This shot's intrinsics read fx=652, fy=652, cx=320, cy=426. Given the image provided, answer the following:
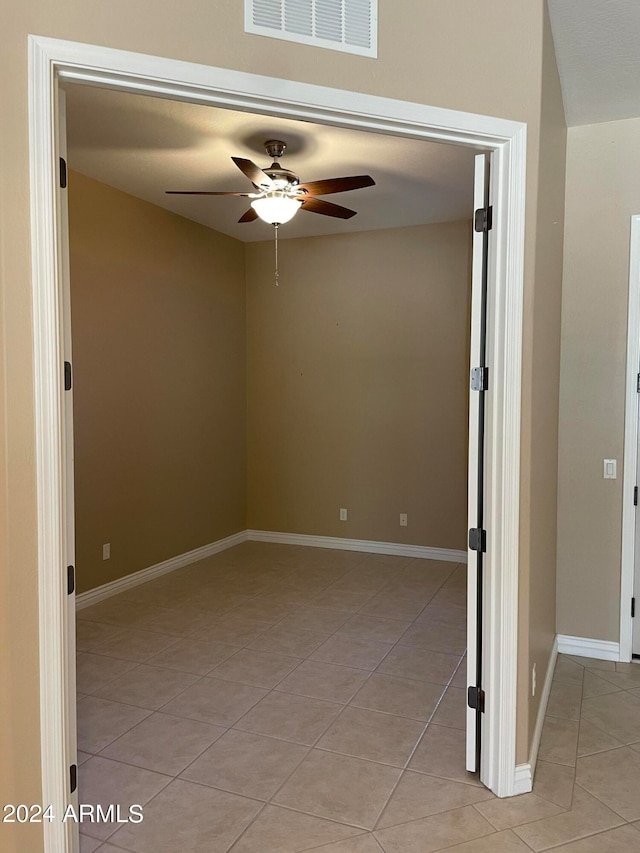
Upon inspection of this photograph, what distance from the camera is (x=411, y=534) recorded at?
577 cm

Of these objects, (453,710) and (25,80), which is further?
(453,710)

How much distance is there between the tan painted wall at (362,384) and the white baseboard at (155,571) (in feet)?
1.41

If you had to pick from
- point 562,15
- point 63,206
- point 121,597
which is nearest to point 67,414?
point 63,206

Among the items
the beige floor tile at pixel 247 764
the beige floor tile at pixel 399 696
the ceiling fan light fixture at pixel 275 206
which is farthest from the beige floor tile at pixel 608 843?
the ceiling fan light fixture at pixel 275 206

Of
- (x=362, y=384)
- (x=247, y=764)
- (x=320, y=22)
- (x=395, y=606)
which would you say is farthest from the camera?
(x=362, y=384)

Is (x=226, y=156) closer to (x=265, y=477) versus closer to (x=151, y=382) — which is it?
(x=151, y=382)

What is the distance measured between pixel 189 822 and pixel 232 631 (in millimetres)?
1790

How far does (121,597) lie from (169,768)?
2250mm

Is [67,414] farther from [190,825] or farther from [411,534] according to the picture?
[411,534]

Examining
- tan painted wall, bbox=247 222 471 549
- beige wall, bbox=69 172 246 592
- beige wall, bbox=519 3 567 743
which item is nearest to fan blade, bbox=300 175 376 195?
beige wall, bbox=519 3 567 743

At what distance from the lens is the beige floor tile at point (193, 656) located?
11.4 feet

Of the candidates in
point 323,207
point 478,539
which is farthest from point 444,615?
point 323,207

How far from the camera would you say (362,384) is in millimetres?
5883

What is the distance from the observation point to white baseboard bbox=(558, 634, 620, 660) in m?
3.55
